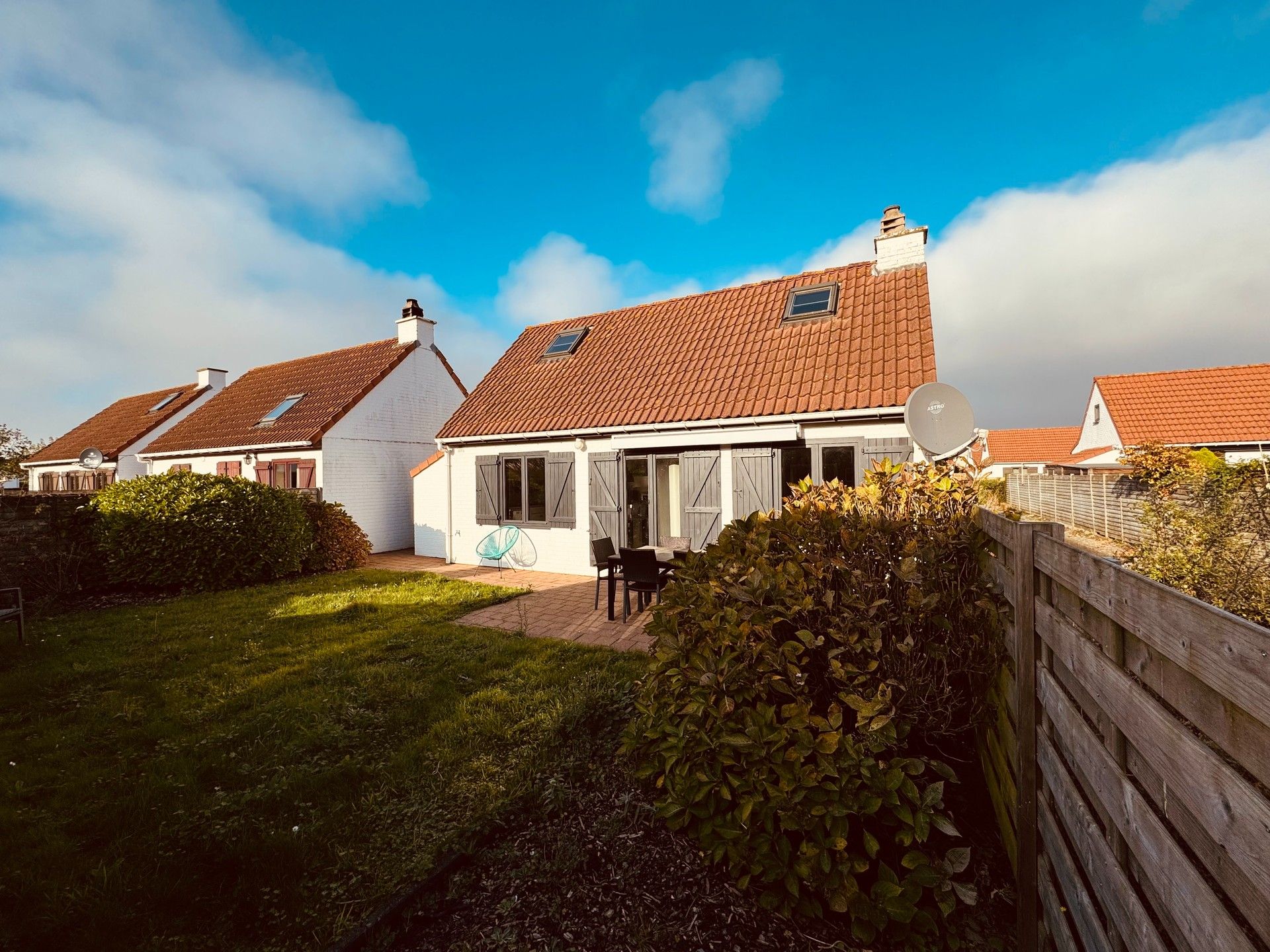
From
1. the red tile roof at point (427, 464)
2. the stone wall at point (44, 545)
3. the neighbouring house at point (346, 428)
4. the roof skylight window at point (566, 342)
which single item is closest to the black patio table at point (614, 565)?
the red tile roof at point (427, 464)

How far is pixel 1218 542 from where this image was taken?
659cm

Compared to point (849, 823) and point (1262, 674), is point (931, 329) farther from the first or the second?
point (1262, 674)

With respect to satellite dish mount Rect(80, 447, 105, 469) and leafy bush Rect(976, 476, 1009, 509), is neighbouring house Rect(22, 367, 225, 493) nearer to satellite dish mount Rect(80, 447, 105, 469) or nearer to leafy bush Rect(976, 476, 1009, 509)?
satellite dish mount Rect(80, 447, 105, 469)

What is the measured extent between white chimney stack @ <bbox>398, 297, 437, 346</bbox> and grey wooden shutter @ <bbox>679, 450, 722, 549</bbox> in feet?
35.7

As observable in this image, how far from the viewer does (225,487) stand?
10000 millimetres

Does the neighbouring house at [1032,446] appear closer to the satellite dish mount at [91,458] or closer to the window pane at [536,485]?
the window pane at [536,485]

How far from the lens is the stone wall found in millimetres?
8484

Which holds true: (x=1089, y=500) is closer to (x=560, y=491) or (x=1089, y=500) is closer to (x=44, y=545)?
(x=560, y=491)

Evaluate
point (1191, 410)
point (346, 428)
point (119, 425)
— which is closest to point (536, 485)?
point (346, 428)

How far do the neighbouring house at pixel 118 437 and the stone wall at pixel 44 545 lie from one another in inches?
444

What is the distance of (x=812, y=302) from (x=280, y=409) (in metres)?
15.4

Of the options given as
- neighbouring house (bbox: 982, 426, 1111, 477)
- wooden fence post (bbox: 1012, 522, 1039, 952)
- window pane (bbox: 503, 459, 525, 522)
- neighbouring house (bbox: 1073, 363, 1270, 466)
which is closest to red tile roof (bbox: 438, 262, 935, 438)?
window pane (bbox: 503, 459, 525, 522)

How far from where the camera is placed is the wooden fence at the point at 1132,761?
79 cm

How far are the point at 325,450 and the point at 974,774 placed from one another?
47.9 feet
